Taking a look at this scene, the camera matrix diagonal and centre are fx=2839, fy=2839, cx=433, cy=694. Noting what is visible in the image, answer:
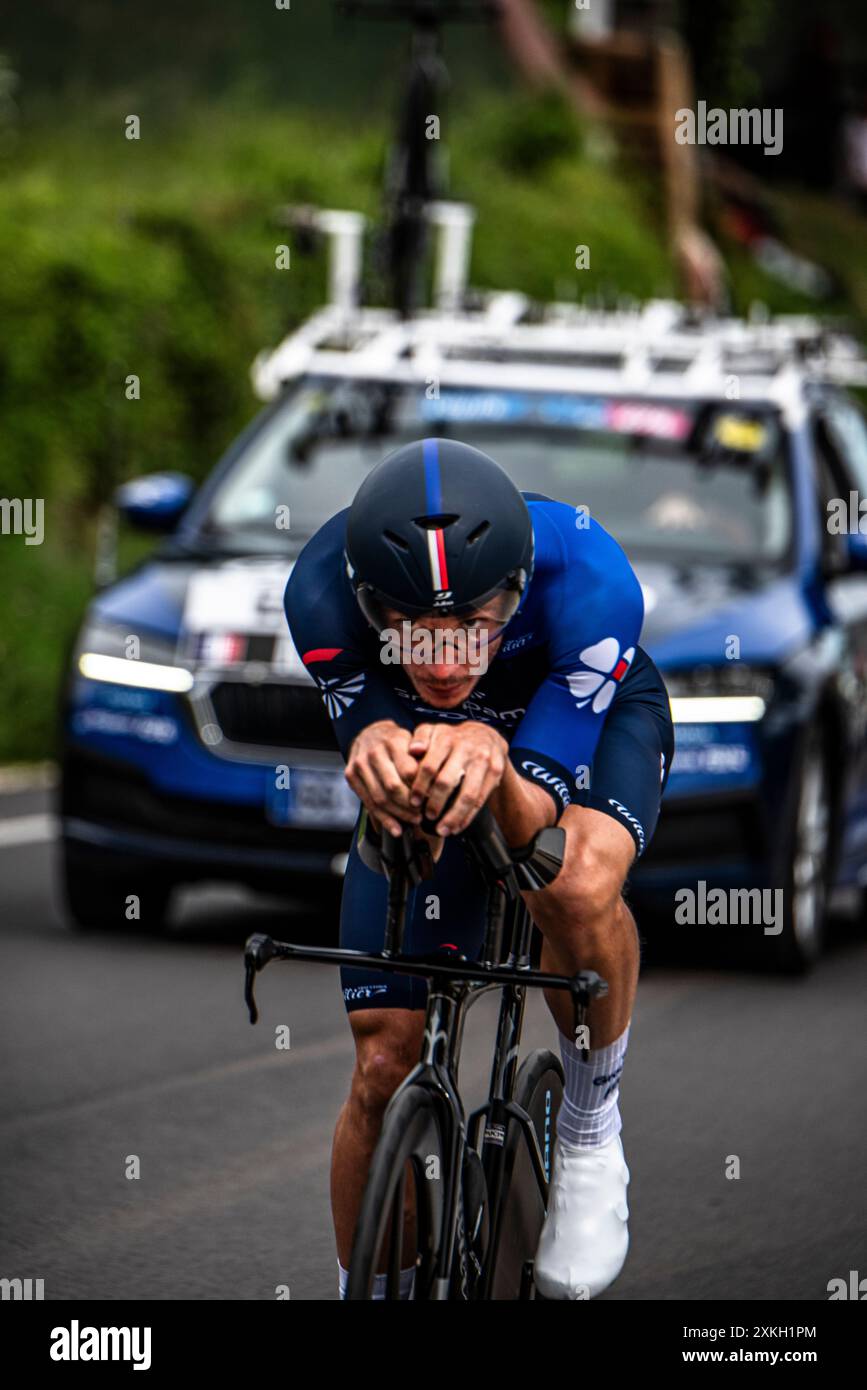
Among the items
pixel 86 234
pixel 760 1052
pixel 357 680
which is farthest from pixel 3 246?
pixel 357 680

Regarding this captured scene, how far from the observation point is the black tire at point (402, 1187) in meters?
4.05

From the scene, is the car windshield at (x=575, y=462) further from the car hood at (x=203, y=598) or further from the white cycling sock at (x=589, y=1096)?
the white cycling sock at (x=589, y=1096)

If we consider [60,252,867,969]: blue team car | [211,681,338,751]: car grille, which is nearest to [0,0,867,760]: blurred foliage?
[60,252,867,969]: blue team car

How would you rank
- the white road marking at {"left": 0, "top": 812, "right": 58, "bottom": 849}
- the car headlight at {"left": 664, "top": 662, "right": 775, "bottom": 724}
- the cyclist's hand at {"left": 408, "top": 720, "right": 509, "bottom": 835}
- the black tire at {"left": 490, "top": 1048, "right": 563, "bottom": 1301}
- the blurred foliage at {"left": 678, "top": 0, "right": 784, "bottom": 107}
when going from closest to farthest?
the cyclist's hand at {"left": 408, "top": 720, "right": 509, "bottom": 835}, the black tire at {"left": 490, "top": 1048, "right": 563, "bottom": 1301}, the car headlight at {"left": 664, "top": 662, "right": 775, "bottom": 724}, the white road marking at {"left": 0, "top": 812, "right": 58, "bottom": 849}, the blurred foliage at {"left": 678, "top": 0, "right": 784, "bottom": 107}

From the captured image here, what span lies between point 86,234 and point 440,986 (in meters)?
15.4

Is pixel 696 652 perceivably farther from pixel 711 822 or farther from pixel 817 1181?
pixel 817 1181

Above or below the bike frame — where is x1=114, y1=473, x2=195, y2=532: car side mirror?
above

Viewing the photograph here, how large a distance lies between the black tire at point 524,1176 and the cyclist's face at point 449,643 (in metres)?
0.90

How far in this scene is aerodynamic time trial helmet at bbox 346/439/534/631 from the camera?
414 cm

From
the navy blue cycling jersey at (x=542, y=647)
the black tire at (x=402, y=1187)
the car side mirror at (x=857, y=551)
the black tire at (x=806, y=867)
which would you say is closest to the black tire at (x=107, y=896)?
the black tire at (x=806, y=867)

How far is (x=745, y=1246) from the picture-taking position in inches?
245

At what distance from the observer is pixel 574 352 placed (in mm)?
11148

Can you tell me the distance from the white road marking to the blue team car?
7.71 feet

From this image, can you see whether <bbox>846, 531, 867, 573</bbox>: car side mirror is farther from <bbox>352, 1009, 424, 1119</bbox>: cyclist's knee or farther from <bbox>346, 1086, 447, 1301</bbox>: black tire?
<bbox>346, 1086, 447, 1301</bbox>: black tire
